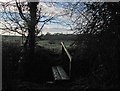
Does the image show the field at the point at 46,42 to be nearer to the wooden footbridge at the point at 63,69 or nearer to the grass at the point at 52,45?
the grass at the point at 52,45

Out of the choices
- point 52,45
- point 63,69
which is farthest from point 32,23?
point 63,69

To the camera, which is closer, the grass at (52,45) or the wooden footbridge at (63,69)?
the wooden footbridge at (63,69)

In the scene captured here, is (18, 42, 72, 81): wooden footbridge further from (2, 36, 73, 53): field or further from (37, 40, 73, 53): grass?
(37, 40, 73, 53): grass

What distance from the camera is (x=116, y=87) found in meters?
7.58

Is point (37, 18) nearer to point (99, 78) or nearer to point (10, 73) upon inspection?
point (10, 73)

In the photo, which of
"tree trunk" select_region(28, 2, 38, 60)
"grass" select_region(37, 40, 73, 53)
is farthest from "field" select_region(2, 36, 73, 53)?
"tree trunk" select_region(28, 2, 38, 60)

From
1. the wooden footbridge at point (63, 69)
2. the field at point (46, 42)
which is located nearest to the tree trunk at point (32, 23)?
the field at point (46, 42)

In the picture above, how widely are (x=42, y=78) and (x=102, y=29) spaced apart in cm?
447

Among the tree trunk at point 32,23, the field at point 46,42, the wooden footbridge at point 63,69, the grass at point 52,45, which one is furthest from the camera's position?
the grass at point 52,45

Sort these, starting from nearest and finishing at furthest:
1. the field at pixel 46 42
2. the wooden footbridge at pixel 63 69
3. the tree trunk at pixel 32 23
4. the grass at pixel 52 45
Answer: the wooden footbridge at pixel 63 69, the field at pixel 46 42, the tree trunk at pixel 32 23, the grass at pixel 52 45

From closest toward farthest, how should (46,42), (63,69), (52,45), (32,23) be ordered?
1. (63,69)
2. (32,23)
3. (46,42)
4. (52,45)

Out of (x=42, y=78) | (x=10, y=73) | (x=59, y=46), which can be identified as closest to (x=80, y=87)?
(x=10, y=73)

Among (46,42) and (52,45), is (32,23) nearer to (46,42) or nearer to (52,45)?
(46,42)

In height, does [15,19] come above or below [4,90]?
above
